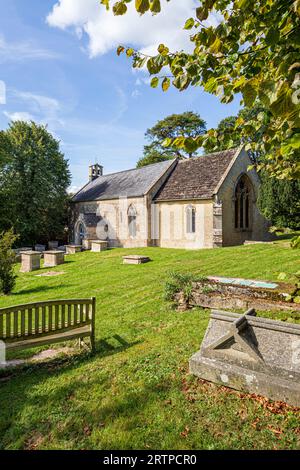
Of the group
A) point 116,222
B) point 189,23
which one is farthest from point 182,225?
point 189,23

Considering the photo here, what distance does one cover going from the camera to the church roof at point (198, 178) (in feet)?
67.4

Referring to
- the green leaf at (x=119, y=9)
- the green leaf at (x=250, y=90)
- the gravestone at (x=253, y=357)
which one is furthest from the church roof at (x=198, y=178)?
the green leaf at (x=250, y=90)

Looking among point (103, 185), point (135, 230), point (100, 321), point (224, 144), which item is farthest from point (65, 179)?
point (224, 144)

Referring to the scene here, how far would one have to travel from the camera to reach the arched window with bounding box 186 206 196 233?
2113cm

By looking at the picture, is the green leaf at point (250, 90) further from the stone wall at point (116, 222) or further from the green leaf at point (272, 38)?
the stone wall at point (116, 222)

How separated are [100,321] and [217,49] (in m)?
6.68

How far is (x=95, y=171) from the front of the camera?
37.4m

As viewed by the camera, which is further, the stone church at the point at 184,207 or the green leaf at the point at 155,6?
the stone church at the point at 184,207

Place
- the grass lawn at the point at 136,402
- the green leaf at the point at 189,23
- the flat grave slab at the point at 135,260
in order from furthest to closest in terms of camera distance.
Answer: the flat grave slab at the point at 135,260
the grass lawn at the point at 136,402
the green leaf at the point at 189,23

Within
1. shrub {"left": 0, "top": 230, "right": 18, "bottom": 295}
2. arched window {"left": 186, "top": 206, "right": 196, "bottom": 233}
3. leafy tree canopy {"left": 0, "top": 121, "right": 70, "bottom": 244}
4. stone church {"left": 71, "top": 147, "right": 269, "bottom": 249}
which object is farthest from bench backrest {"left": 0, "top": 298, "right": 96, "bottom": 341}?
leafy tree canopy {"left": 0, "top": 121, "right": 70, "bottom": 244}

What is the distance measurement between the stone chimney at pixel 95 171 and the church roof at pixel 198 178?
1576 cm

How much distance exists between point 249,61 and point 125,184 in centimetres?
2522

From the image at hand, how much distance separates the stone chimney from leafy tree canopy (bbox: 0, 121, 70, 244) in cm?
440

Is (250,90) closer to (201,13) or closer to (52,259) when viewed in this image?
(201,13)
